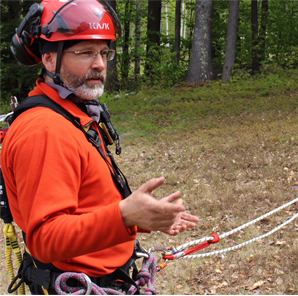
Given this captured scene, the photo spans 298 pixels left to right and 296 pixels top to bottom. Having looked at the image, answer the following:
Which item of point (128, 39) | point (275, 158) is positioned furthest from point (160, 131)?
point (128, 39)

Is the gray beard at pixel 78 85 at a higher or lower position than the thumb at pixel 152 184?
higher

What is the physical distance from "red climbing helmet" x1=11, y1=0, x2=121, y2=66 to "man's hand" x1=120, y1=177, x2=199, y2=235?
1117 mm

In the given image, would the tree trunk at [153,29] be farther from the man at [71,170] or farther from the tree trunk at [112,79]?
the man at [71,170]

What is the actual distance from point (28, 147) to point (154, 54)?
19.1 meters

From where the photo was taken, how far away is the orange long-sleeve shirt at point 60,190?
5.04 feet

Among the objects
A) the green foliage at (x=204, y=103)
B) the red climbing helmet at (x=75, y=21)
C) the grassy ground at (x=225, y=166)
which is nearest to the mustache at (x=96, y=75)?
the red climbing helmet at (x=75, y=21)

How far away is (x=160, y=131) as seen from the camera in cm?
1205

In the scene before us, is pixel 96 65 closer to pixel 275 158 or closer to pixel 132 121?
pixel 275 158

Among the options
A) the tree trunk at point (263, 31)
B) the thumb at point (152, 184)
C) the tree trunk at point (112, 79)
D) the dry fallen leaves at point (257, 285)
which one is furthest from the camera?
the tree trunk at point (112, 79)

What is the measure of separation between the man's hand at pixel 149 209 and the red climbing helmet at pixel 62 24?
1117 millimetres

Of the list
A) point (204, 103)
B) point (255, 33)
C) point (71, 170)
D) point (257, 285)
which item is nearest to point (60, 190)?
point (71, 170)

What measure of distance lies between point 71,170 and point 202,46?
16.9 meters

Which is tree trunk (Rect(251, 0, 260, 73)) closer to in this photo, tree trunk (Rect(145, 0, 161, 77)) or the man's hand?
tree trunk (Rect(145, 0, 161, 77))

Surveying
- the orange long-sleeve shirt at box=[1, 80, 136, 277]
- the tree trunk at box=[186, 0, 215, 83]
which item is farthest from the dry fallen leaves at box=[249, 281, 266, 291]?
the tree trunk at box=[186, 0, 215, 83]
